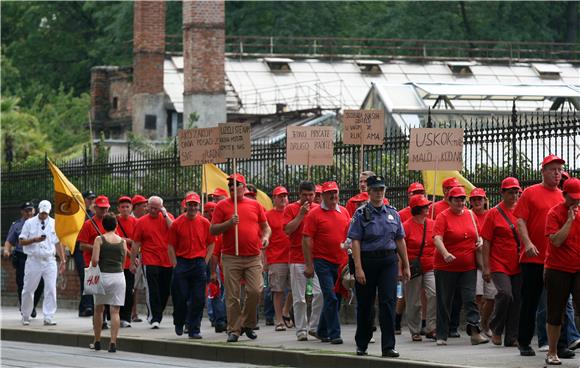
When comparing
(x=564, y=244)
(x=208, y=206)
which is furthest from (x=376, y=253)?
(x=208, y=206)

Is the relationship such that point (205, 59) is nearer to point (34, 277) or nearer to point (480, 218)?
point (34, 277)

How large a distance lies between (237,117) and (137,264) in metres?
28.1

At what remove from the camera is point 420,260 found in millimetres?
18781

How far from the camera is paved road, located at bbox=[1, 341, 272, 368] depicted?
1775 cm

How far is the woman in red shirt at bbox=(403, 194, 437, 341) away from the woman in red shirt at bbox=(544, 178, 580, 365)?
12.2 feet

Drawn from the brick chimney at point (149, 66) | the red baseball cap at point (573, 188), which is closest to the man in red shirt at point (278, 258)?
the red baseball cap at point (573, 188)

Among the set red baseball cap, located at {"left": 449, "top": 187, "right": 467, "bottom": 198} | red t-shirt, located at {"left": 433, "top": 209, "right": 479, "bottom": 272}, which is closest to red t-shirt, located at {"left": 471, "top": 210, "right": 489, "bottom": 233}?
red t-shirt, located at {"left": 433, "top": 209, "right": 479, "bottom": 272}

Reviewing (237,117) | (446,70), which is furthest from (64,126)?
(446,70)

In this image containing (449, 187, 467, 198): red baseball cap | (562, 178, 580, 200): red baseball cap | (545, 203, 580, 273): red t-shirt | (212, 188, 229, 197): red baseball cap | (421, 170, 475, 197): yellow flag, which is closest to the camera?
(562, 178, 580, 200): red baseball cap

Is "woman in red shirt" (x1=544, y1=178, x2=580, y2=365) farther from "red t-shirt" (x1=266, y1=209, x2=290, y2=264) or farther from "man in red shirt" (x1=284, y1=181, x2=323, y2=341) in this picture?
"red t-shirt" (x1=266, y1=209, x2=290, y2=264)

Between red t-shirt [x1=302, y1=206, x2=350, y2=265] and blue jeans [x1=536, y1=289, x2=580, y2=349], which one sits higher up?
red t-shirt [x1=302, y1=206, x2=350, y2=265]

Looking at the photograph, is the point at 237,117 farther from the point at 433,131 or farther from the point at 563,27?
the point at 433,131

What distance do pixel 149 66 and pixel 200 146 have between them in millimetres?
32747

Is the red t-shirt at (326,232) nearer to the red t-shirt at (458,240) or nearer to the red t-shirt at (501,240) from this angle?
the red t-shirt at (458,240)
